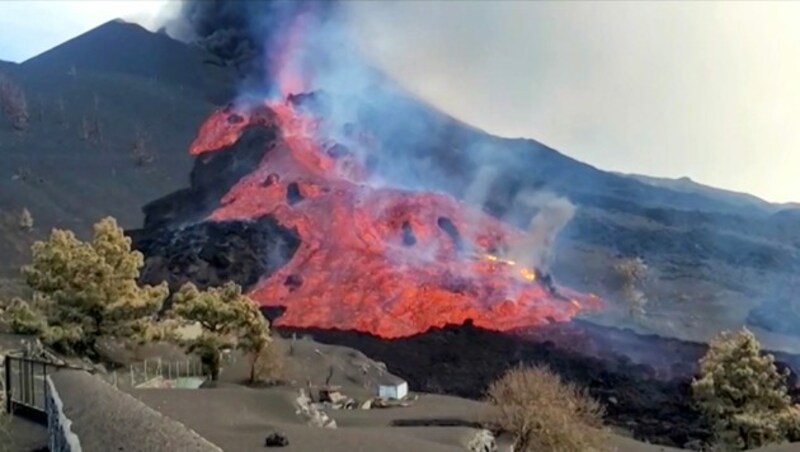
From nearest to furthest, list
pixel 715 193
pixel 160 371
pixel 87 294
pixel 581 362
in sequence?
pixel 87 294 < pixel 160 371 < pixel 581 362 < pixel 715 193

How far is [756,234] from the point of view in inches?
5049

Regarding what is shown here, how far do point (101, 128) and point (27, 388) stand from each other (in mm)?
111508

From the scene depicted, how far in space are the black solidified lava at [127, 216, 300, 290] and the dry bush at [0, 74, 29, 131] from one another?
29.8 metres

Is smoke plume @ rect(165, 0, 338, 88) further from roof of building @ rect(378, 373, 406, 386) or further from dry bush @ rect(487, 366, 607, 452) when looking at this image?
dry bush @ rect(487, 366, 607, 452)

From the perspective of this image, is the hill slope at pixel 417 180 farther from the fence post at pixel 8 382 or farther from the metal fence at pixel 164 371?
the fence post at pixel 8 382

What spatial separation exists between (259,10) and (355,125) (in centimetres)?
3321

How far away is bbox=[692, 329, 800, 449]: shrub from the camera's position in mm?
48438

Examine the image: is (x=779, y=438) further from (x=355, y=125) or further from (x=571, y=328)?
(x=355, y=125)

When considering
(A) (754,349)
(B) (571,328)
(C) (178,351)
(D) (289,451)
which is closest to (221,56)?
(B) (571,328)

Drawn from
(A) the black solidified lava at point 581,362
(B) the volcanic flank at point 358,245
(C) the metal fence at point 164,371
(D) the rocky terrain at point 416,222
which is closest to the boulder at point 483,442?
(C) the metal fence at point 164,371

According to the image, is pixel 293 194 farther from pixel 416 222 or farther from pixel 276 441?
pixel 276 441

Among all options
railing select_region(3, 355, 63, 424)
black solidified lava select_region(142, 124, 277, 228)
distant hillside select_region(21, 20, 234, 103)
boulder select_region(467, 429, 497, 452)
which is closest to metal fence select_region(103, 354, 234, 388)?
railing select_region(3, 355, 63, 424)

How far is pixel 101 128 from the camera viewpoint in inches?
5054

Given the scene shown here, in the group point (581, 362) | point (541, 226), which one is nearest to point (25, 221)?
point (581, 362)
